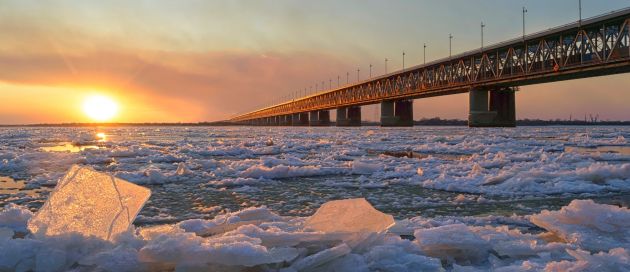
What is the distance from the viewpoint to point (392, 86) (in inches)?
3548

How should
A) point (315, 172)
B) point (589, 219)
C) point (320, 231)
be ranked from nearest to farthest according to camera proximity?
1. point (320, 231)
2. point (589, 219)
3. point (315, 172)

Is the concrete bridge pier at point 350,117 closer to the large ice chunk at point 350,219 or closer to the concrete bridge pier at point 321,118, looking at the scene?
the concrete bridge pier at point 321,118

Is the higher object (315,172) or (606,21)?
(606,21)

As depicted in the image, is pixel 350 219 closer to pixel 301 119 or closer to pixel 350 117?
pixel 350 117

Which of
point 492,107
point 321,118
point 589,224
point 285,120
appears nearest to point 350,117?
point 321,118

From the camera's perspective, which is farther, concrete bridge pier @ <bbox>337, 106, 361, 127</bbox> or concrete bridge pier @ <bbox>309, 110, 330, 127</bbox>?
concrete bridge pier @ <bbox>309, 110, 330, 127</bbox>

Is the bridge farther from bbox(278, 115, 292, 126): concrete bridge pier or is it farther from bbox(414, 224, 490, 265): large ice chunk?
bbox(278, 115, 292, 126): concrete bridge pier

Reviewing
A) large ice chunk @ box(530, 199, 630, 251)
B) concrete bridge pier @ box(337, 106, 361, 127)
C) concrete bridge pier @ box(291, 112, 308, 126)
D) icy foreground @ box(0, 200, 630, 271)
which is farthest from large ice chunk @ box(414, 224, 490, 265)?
concrete bridge pier @ box(291, 112, 308, 126)

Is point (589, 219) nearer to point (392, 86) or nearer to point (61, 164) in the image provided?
point (61, 164)

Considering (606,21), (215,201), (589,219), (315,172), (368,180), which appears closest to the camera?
(589,219)

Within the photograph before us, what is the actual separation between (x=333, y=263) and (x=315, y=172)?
7065mm

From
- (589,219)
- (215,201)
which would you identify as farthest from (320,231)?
A: (215,201)

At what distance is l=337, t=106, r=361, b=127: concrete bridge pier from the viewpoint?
10881 cm

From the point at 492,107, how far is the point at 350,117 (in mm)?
48360
